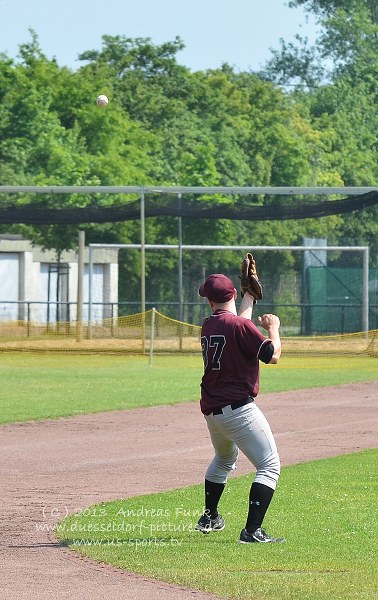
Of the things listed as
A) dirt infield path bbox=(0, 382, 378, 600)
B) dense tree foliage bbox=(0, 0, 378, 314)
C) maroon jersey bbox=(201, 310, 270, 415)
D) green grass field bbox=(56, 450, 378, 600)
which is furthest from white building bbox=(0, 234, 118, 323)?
maroon jersey bbox=(201, 310, 270, 415)

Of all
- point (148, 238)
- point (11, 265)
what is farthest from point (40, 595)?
point (11, 265)

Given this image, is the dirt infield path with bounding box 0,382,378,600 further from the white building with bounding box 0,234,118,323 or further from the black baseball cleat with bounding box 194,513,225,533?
the white building with bounding box 0,234,118,323

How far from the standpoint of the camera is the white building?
119 feet

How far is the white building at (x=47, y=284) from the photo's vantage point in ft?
119

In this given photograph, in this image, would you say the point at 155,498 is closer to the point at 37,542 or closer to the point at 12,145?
the point at 37,542

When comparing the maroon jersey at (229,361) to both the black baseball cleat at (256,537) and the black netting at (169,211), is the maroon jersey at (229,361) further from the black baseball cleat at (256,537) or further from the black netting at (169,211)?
the black netting at (169,211)

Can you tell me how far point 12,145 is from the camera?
56.0m

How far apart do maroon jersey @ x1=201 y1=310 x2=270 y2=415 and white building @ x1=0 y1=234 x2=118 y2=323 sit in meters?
25.2

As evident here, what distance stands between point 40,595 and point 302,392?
15.5 metres

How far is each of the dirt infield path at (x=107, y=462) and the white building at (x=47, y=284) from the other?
15.1 m

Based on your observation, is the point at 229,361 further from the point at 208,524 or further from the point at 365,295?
the point at 365,295

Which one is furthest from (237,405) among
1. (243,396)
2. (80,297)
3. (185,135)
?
(185,135)

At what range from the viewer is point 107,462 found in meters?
13.0

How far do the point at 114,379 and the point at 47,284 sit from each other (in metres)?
16.3
